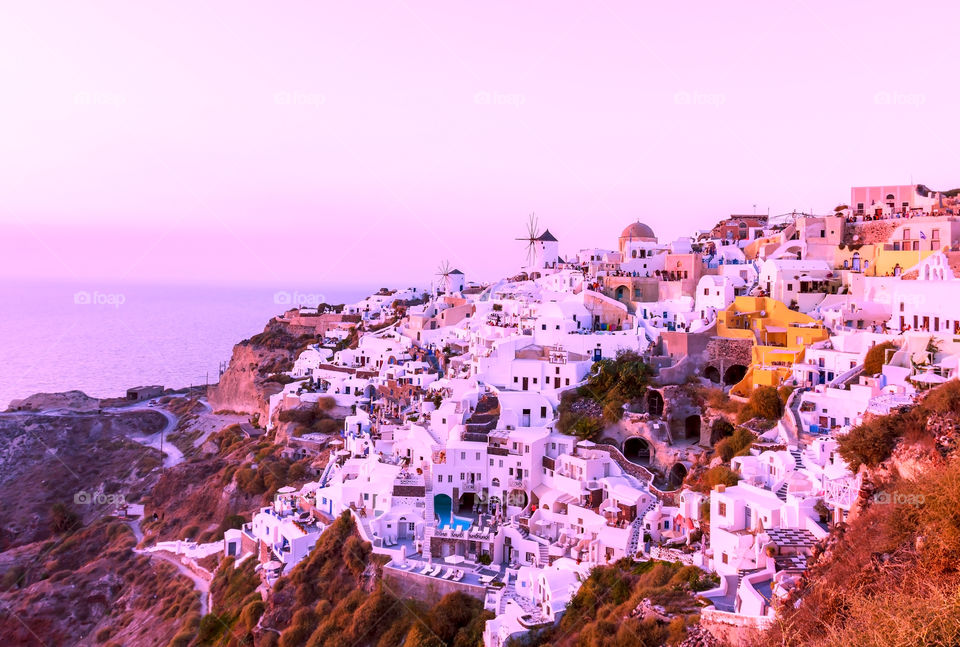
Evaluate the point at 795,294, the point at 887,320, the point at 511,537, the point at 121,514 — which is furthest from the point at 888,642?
the point at 121,514

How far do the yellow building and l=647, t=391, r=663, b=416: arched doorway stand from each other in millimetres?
2380

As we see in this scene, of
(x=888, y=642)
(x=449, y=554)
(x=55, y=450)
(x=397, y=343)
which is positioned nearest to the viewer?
(x=888, y=642)

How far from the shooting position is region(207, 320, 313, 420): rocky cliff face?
44.6 metres

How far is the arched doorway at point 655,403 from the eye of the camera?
23875 mm

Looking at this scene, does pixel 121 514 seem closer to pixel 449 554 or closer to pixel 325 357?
pixel 325 357

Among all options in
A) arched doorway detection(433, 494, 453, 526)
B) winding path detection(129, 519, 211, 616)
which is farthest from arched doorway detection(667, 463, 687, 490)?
winding path detection(129, 519, 211, 616)

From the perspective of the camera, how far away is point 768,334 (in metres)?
25.0

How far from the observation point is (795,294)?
27344 millimetres

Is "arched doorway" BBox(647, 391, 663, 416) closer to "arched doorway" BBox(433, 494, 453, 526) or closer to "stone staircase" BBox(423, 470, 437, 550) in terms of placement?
"arched doorway" BBox(433, 494, 453, 526)

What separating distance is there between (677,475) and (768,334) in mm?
6598

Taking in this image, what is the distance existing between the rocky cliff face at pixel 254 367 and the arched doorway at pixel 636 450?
80.4 feet

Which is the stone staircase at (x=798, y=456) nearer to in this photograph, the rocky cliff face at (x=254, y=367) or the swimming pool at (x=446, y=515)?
the swimming pool at (x=446, y=515)

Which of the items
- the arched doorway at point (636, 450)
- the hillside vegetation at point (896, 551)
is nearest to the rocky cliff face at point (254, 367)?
the arched doorway at point (636, 450)

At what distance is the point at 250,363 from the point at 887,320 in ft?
121
